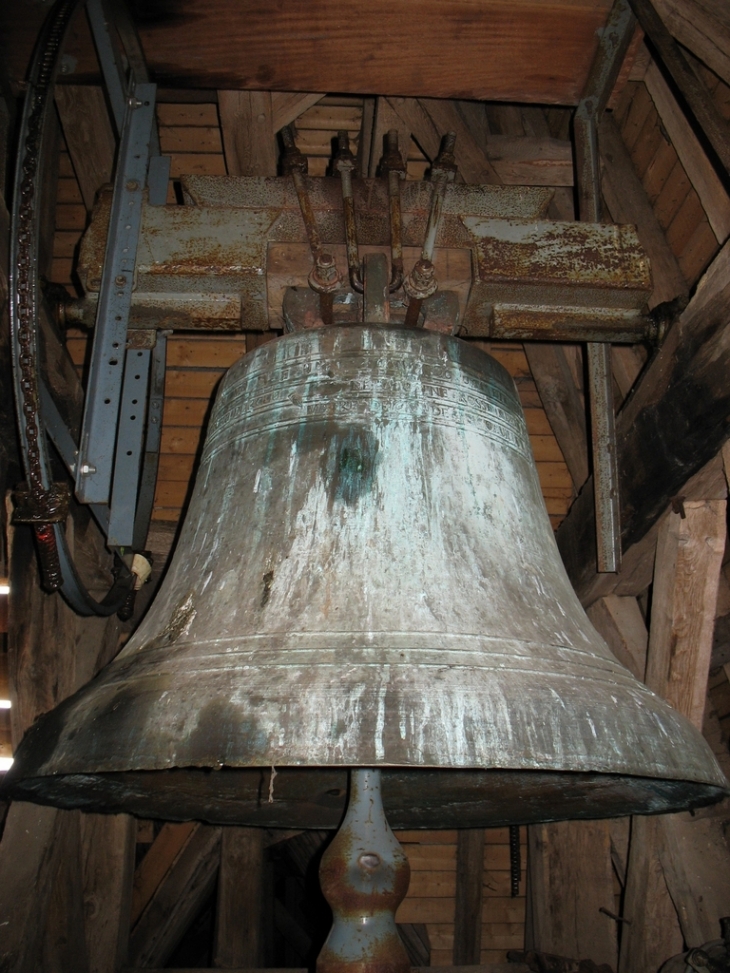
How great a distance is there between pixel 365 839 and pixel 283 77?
5.46ft

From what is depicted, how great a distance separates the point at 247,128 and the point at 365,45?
55 cm

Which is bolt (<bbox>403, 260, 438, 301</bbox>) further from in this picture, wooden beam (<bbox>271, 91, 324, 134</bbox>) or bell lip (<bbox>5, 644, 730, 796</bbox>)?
wooden beam (<bbox>271, 91, 324, 134</bbox>)

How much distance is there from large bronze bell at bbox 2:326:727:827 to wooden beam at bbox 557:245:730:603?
16.7 inches

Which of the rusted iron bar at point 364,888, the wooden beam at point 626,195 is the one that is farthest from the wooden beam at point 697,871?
the wooden beam at point 626,195

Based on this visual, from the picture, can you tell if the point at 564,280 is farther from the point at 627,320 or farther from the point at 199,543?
the point at 199,543

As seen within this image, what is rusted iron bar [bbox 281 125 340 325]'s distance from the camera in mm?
Result: 1533

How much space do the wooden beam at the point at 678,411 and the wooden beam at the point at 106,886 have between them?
5.70 ft

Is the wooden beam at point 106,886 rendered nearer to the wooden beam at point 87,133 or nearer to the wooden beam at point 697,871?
the wooden beam at point 697,871

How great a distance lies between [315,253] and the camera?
1.56 meters

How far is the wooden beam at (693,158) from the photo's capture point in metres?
1.87

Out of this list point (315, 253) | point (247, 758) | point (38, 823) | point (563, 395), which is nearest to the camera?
point (247, 758)

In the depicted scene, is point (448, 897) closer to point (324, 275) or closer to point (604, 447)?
point (604, 447)

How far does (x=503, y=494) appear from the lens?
55.8 inches

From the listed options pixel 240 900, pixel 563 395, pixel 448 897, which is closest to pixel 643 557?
pixel 563 395
